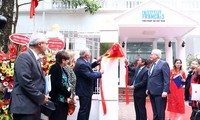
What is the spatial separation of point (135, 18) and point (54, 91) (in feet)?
23.2

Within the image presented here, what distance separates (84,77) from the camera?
458 cm

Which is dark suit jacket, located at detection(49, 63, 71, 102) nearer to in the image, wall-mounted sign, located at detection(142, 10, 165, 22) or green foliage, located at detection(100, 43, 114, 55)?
green foliage, located at detection(100, 43, 114, 55)

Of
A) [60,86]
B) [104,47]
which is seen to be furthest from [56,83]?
[104,47]

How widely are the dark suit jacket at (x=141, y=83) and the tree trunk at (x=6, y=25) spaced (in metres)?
3.01

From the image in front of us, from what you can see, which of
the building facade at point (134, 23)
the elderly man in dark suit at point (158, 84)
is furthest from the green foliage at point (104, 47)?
the building facade at point (134, 23)

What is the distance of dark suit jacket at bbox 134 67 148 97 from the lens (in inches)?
202

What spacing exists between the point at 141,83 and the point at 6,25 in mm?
3294

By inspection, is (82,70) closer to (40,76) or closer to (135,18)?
(40,76)

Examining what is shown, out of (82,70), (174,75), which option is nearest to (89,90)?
(82,70)

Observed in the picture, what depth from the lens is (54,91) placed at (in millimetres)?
3662

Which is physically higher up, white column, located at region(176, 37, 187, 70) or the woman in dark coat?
white column, located at region(176, 37, 187, 70)

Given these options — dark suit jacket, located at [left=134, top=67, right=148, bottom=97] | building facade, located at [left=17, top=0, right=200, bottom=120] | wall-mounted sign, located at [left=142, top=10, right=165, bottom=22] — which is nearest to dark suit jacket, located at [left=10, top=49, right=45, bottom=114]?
dark suit jacket, located at [left=134, top=67, right=148, bottom=97]

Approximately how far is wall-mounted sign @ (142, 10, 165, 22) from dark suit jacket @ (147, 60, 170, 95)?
18.3 feet

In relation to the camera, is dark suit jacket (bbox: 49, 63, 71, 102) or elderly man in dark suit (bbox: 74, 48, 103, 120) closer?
dark suit jacket (bbox: 49, 63, 71, 102)
